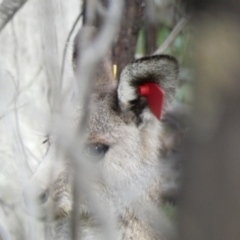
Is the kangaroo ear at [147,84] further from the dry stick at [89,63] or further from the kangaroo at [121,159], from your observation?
the dry stick at [89,63]

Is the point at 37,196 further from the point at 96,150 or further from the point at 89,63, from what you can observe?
the point at 89,63

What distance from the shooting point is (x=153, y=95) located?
2.23 m

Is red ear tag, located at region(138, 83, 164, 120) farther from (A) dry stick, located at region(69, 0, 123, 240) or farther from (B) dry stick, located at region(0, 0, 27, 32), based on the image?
(A) dry stick, located at region(69, 0, 123, 240)

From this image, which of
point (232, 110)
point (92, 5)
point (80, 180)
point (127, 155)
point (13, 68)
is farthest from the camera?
point (13, 68)

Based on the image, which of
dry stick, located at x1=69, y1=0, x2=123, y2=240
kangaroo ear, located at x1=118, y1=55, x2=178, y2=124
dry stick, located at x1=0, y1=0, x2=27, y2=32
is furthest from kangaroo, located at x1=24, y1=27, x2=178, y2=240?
dry stick, located at x1=69, y1=0, x2=123, y2=240

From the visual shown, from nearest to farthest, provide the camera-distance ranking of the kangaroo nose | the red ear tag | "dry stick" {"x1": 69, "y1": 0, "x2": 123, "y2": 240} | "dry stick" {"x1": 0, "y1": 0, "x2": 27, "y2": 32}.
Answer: "dry stick" {"x1": 69, "y1": 0, "x2": 123, "y2": 240} → "dry stick" {"x1": 0, "y1": 0, "x2": 27, "y2": 32} → the kangaroo nose → the red ear tag

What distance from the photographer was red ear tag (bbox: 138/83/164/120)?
2213mm

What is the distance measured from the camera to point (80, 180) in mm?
1092

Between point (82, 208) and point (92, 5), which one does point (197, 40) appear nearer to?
point (92, 5)

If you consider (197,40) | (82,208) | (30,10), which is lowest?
(82,208)

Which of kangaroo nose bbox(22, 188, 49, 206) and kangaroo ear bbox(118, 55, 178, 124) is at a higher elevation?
kangaroo ear bbox(118, 55, 178, 124)

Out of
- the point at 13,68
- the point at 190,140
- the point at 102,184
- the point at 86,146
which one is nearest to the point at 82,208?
the point at 102,184

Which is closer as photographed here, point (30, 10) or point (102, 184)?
point (102, 184)

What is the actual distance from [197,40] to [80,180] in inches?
21.4
